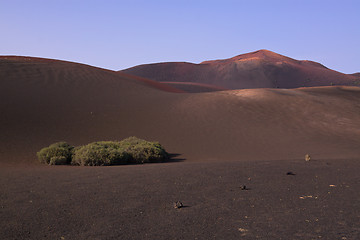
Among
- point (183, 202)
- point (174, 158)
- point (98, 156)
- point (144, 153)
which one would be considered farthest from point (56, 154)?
point (183, 202)

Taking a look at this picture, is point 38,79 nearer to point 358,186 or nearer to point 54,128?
point 54,128

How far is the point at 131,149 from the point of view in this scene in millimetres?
13273

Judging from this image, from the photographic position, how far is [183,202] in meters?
6.67

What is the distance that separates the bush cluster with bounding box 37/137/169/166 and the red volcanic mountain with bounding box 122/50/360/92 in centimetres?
7910

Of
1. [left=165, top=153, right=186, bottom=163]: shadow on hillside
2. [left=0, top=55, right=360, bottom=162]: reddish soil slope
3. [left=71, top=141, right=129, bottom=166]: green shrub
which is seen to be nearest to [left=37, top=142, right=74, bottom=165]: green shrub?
[left=71, top=141, right=129, bottom=166]: green shrub

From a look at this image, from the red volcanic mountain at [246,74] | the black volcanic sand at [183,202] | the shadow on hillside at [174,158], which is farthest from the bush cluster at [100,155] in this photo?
the red volcanic mountain at [246,74]

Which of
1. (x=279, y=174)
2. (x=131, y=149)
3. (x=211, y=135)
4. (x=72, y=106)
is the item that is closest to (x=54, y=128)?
(x=72, y=106)

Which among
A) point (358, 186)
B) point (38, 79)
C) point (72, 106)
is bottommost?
point (358, 186)

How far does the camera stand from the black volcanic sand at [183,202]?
5109 millimetres

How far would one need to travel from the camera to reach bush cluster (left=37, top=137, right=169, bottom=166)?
1212cm

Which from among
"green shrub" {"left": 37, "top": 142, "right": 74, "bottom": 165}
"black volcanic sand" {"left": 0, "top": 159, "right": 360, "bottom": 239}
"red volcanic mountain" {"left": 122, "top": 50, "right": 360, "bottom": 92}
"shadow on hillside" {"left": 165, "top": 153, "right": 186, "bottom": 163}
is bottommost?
"shadow on hillside" {"left": 165, "top": 153, "right": 186, "bottom": 163}

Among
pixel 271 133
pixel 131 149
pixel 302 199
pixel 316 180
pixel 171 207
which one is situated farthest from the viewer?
pixel 271 133

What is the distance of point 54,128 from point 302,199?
13.8 m

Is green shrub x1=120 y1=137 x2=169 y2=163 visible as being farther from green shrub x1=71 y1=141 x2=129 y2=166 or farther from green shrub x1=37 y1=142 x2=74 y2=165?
green shrub x1=37 y1=142 x2=74 y2=165
